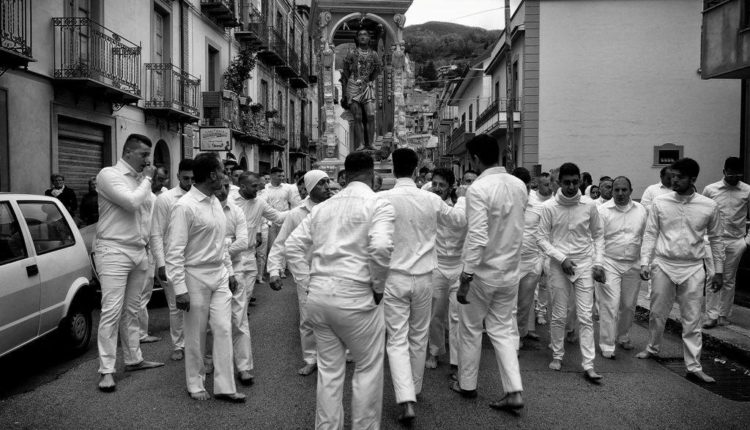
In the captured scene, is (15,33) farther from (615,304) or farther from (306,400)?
(615,304)

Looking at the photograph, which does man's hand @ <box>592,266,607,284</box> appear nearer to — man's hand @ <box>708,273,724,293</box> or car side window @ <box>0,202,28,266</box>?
man's hand @ <box>708,273,724,293</box>

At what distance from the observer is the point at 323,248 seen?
13.1 ft

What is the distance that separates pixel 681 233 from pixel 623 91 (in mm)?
18635

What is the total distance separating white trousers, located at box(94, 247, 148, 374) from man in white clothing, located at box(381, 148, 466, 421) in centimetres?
243

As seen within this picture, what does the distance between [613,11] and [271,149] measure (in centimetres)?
1566

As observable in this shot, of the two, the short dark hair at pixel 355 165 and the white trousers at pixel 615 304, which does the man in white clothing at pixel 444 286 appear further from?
the short dark hair at pixel 355 165

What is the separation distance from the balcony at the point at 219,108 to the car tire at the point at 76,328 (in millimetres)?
14107

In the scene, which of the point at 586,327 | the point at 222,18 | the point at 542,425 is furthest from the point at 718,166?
the point at 542,425

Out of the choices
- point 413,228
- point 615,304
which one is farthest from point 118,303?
point 615,304

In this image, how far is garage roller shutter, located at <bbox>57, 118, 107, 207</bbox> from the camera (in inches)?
527

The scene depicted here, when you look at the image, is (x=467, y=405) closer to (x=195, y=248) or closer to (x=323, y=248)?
(x=323, y=248)

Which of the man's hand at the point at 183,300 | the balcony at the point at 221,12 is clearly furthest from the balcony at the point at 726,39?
the balcony at the point at 221,12

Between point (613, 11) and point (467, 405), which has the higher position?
point (613, 11)

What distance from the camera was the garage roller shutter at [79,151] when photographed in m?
13.4
